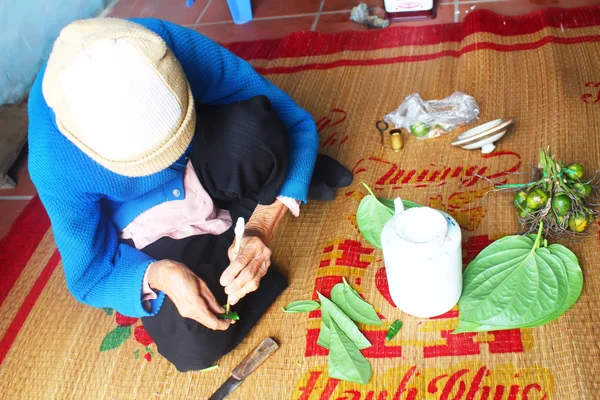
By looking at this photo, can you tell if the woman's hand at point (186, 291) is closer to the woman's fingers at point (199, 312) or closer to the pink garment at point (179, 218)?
the woman's fingers at point (199, 312)

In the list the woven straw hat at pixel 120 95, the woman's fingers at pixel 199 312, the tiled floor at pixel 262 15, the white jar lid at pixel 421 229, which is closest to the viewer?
the woven straw hat at pixel 120 95

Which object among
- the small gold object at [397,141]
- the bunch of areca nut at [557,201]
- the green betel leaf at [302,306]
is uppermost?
the bunch of areca nut at [557,201]

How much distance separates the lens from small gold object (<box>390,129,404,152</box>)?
5.01ft

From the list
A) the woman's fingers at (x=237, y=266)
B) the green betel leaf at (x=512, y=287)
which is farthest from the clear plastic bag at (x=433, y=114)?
the woman's fingers at (x=237, y=266)

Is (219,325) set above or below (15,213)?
above

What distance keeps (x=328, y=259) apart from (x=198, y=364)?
1.26 feet

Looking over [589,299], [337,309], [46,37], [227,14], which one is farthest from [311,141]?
[46,37]

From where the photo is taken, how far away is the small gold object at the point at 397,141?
1526 millimetres

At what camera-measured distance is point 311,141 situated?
4.23 ft

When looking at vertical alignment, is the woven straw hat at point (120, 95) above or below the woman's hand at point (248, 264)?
above

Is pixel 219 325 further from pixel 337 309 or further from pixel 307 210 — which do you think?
pixel 307 210

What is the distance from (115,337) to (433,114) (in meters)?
1.05

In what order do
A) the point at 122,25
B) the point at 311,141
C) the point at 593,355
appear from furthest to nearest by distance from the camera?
the point at 311,141 → the point at 593,355 → the point at 122,25

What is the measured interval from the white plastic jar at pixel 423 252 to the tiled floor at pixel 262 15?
1.29 meters
